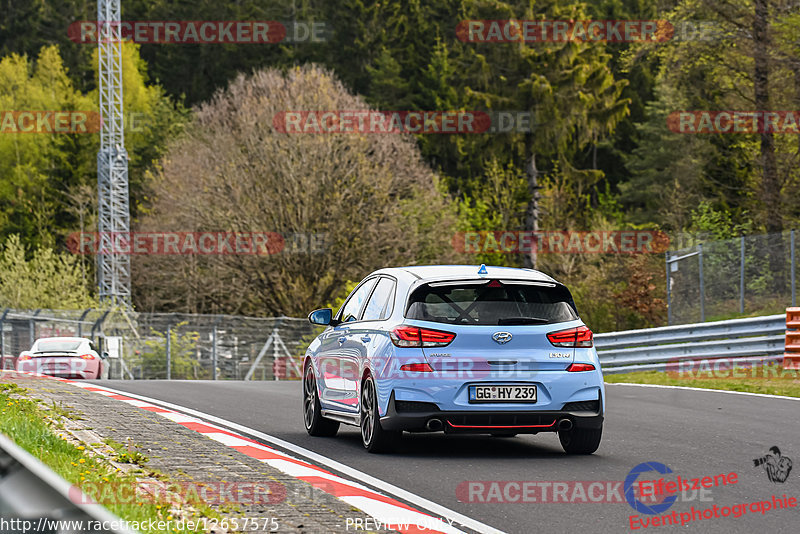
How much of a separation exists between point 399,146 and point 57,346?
23.7 metres

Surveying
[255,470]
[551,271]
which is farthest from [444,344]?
[551,271]

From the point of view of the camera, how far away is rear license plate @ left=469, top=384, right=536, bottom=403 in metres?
10.1

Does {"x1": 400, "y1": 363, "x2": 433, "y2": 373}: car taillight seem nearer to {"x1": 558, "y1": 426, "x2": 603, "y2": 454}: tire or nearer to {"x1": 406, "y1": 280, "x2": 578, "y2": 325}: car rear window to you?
{"x1": 406, "y1": 280, "x2": 578, "y2": 325}: car rear window

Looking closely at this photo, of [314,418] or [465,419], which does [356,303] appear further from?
[465,419]

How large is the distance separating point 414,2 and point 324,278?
35.5 metres

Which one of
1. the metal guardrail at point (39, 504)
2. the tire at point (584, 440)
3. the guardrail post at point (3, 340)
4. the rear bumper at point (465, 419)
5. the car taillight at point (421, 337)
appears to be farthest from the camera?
the guardrail post at point (3, 340)

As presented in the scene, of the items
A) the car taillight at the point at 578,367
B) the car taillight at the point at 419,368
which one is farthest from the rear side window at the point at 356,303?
the car taillight at the point at 578,367

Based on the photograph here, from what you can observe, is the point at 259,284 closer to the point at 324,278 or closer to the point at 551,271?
the point at 324,278

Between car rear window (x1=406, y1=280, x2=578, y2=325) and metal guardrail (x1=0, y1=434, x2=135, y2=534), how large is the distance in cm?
654

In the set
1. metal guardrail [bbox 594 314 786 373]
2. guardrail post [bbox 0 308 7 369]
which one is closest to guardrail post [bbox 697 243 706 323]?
metal guardrail [bbox 594 314 786 373]

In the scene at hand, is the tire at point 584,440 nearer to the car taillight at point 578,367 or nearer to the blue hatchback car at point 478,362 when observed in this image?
the blue hatchback car at point 478,362

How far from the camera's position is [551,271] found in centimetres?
5250

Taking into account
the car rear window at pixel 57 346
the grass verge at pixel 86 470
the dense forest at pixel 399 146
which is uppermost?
the dense forest at pixel 399 146

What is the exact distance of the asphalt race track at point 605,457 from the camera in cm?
739
